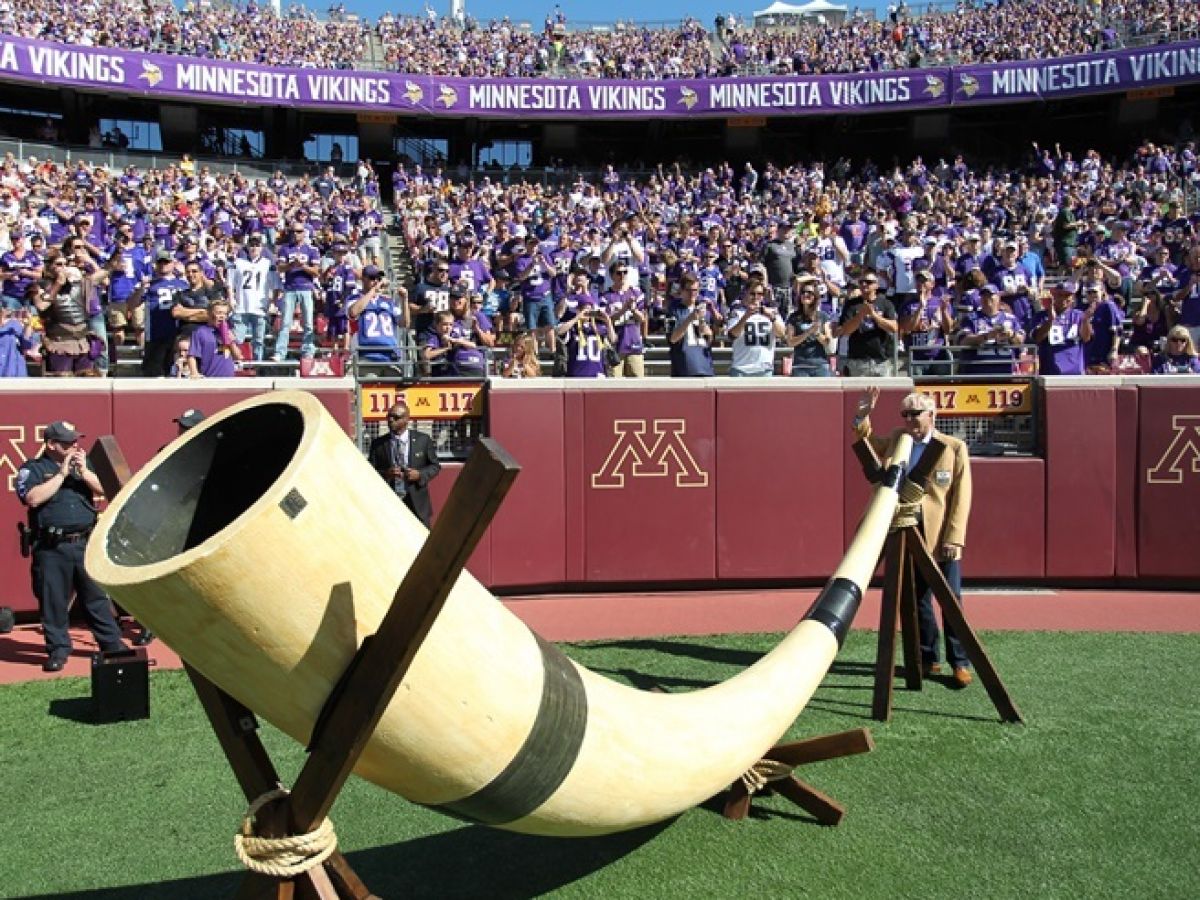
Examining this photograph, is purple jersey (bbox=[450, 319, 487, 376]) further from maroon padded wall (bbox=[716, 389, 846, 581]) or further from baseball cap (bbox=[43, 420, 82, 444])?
baseball cap (bbox=[43, 420, 82, 444])

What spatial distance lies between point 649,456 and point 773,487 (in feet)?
3.80

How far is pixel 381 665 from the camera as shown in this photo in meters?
2.52

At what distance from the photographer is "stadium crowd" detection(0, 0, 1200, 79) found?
32719mm

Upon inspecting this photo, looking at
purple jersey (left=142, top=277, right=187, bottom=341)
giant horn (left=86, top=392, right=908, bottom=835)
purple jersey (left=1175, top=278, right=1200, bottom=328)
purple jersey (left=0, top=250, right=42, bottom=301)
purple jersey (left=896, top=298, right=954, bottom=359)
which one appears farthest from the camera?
purple jersey (left=0, top=250, right=42, bottom=301)

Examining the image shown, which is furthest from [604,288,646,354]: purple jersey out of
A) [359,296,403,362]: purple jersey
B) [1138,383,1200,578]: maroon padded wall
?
[1138,383,1200,578]: maroon padded wall

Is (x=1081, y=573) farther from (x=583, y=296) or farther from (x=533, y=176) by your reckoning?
(x=533, y=176)

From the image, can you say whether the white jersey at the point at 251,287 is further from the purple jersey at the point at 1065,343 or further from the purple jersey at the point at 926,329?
the purple jersey at the point at 1065,343


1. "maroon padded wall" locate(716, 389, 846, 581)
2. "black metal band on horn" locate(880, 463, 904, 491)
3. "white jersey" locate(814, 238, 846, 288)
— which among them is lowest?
"maroon padded wall" locate(716, 389, 846, 581)

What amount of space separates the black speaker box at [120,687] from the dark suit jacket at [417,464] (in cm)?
282

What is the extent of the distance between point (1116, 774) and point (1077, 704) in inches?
50.0

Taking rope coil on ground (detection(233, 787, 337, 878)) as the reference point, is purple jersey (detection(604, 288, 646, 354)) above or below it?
above

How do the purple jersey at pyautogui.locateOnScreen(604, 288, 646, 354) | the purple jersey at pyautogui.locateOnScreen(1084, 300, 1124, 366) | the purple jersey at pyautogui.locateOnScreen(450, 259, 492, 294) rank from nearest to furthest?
1. the purple jersey at pyautogui.locateOnScreen(1084, 300, 1124, 366)
2. the purple jersey at pyautogui.locateOnScreen(604, 288, 646, 354)
3. the purple jersey at pyautogui.locateOnScreen(450, 259, 492, 294)

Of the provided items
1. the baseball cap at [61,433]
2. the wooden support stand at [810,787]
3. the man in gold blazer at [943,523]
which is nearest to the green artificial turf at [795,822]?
the wooden support stand at [810,787]

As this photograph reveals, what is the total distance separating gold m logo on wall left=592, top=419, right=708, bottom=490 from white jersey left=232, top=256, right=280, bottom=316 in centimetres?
639
